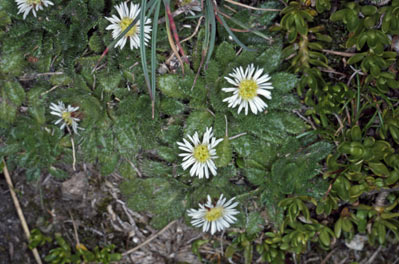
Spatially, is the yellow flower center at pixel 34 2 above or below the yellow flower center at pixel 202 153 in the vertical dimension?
above

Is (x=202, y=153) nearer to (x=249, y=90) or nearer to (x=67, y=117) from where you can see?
(x=249, y=90)

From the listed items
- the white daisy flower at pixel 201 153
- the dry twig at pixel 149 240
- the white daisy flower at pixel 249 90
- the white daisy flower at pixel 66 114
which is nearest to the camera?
the white daisy flower at pixel 249 90

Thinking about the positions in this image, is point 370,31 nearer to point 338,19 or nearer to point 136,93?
point 338,19

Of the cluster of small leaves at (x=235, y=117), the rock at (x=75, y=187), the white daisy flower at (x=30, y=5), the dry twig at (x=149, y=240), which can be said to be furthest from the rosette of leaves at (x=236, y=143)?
the white daisy flower at (x=30, y=5)

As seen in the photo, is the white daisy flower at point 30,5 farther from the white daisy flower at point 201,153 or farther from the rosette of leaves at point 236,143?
the white daisy flower at point 201,153

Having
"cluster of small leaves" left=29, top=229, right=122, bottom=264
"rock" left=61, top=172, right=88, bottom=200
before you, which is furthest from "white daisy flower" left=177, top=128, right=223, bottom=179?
"cluster of small leaves" left=29, top=229, right=122, bottom=264

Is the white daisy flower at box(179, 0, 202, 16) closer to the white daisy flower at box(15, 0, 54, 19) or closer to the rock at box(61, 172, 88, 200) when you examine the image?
the white daisy flower at box(15, 0, 54, 19)
